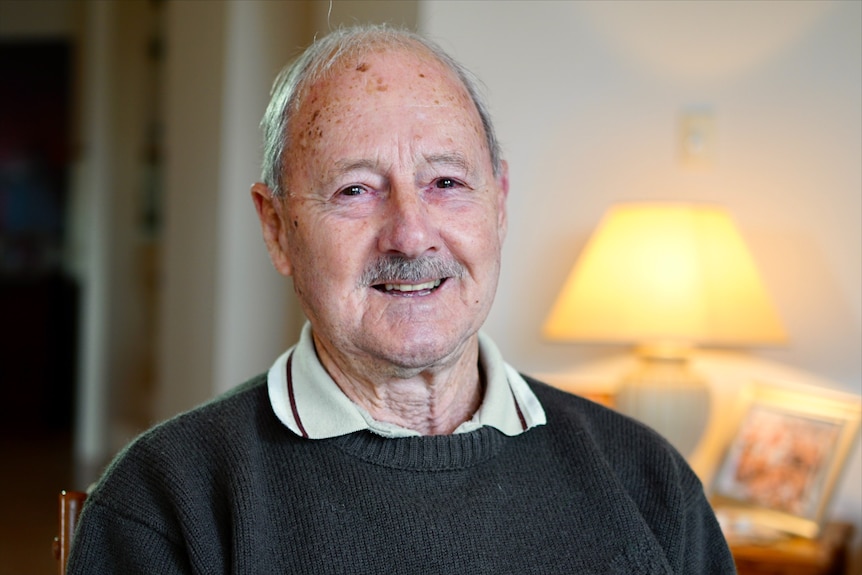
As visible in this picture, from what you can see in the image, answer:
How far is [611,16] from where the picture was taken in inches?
83.8

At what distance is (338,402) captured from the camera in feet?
3.85

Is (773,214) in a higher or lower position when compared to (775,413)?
higher

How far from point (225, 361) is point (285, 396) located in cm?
183

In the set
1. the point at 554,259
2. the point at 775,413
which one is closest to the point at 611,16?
the point at 554,259

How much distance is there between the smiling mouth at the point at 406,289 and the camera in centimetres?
114

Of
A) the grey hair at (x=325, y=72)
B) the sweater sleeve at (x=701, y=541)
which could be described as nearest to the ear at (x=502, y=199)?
the grey hair at (x=325, y=72)

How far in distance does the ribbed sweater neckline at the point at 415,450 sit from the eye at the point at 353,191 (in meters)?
0.26

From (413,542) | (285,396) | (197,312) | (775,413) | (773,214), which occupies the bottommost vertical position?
(197,312)

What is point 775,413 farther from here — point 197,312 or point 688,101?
point 197,312

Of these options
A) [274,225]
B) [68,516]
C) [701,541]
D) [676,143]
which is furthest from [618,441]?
[676,143]

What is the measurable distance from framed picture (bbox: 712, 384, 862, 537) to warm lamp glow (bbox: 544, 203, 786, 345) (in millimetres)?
165

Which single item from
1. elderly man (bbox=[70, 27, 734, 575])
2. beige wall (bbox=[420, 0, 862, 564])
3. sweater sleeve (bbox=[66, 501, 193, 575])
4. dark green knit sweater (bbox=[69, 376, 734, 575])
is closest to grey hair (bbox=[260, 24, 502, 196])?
elderly man (bbox=[70, 27, 734, 575])

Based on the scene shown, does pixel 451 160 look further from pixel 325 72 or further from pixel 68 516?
pixel 68 516

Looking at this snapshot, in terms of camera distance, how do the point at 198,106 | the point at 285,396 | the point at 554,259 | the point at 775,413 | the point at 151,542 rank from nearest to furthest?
the point at 151,542, the point at 285,396, the point at 775,413, the point at 554,259, the point at 198,106
